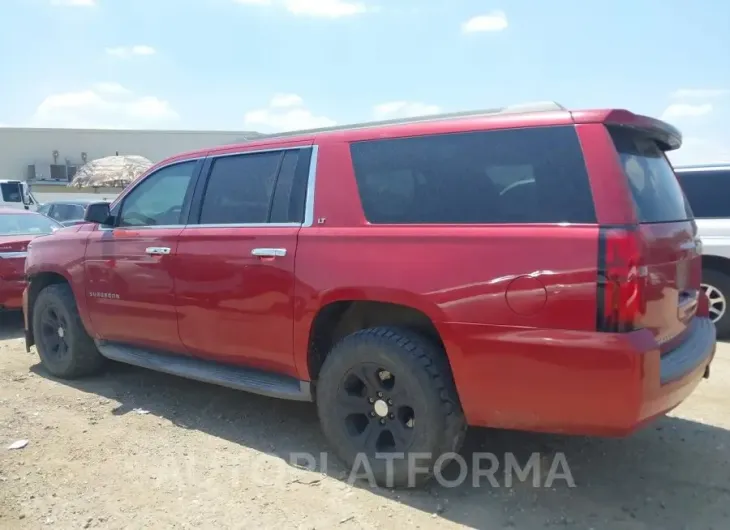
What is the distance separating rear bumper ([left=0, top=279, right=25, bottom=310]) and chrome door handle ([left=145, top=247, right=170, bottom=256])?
375 cm

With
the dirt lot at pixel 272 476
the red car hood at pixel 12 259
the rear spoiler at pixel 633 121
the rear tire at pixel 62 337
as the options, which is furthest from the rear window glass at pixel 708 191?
the red car hood at pixel 12 259

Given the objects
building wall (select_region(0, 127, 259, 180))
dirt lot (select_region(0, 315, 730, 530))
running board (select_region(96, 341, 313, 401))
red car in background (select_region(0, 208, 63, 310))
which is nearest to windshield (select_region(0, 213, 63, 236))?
red car in background (select_region(0, 208, 63, 310))

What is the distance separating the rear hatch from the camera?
9.18ft

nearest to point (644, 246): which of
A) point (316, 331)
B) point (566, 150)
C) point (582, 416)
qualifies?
point (566, 150)

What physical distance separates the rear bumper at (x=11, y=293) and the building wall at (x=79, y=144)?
24508 millimetres

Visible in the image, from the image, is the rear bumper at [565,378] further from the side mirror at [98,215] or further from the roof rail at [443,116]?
the side mirror at [98,215]

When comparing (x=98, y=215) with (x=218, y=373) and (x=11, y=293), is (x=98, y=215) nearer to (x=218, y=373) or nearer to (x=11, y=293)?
(x=218, y=373)

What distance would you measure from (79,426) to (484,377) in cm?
297

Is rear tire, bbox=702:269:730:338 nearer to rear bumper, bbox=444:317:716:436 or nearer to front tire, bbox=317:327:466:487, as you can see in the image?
rear bumper, bbox=444:317:716:436

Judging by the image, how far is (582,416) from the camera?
292 cm

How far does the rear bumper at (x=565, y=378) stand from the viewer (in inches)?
110

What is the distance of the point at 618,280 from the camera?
2.77 m

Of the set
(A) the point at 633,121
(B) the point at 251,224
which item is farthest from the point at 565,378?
(B) the point at 251,224

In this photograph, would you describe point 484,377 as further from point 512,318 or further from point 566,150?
point 566,150
